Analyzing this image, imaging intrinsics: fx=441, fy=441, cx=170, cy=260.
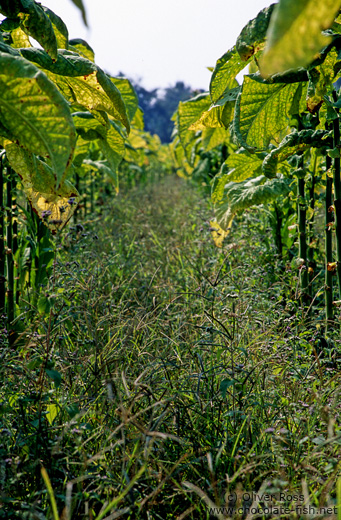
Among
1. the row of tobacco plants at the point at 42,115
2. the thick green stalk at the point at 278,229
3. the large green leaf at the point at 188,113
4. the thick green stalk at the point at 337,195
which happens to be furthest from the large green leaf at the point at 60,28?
the thick green stalk at the point at 278,229

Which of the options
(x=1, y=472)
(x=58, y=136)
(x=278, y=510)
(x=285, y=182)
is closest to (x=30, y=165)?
(x=58, y=136)

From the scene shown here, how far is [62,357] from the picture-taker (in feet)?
5.18

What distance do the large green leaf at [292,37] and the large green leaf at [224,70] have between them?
125cm

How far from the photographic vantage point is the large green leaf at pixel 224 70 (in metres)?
1.65

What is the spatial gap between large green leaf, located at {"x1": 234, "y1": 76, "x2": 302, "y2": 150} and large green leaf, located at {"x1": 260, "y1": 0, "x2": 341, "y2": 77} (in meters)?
1.29

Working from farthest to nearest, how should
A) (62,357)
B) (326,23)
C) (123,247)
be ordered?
(123,247) < (62,357) < (326,23)

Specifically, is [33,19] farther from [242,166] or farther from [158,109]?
[158,109]

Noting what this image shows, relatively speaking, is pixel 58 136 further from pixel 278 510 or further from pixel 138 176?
pixel 138 176

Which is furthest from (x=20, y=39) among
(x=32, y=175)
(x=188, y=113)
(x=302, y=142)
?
(x=302, y=142)

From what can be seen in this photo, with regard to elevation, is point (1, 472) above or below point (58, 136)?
below

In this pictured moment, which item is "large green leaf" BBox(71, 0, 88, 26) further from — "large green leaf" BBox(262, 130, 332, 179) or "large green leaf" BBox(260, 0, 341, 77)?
"large green leaf" BBox(262, 130, 332, 179)

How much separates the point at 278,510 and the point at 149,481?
341 millimetres

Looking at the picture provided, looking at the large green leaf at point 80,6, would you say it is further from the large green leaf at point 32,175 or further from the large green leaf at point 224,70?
the large green leaf at point 224,70

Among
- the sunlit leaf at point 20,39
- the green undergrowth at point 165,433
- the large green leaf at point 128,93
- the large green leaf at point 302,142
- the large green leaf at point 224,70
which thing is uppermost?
the large green leaf at point 128,93
